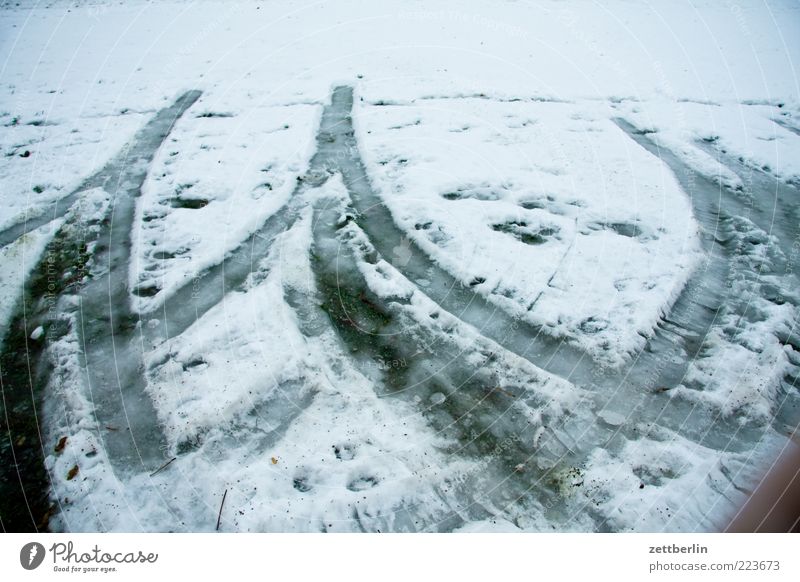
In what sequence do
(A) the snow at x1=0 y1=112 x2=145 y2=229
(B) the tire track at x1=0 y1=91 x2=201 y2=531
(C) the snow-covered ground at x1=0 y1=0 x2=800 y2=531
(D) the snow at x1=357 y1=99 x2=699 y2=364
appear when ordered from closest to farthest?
1. (C) the snow-covered ground at x1=0 y1=0 x2=800 y2=531
2. (B) the tire track at x1=0 y1=91 x2=201 y2=531
3. (D) the snow at x1=357 y1=99 x2=699 y2=364
4. (A) the snow at x1=0 y1=112 x2=145 y2=229

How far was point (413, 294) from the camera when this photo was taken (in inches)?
256

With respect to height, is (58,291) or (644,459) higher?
(58,291)

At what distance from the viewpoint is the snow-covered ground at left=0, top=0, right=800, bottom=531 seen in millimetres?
4668

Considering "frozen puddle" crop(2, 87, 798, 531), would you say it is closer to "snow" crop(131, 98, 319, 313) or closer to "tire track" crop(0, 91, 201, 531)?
"tire track" crop(0, 91, 201, 531)

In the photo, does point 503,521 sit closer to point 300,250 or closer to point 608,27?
point 300,250

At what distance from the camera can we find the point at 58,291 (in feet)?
22.6

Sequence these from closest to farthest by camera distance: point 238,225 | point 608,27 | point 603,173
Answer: point 238,225 → point 603,173 → point 608,27

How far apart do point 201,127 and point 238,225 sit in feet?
15.2

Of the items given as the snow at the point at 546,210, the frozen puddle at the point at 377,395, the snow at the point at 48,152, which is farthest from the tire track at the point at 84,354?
the snow at the point at 546,210

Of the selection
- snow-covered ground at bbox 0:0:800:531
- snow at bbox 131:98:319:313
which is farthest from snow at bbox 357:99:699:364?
snow at bbox 131:98:319:313

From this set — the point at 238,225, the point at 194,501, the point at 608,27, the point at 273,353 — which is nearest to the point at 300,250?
the point at 238,225

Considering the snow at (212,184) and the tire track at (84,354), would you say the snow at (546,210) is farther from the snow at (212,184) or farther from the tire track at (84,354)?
the tire track at (84,354)

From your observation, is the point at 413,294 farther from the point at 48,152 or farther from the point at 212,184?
Answer: the point at 48,152
